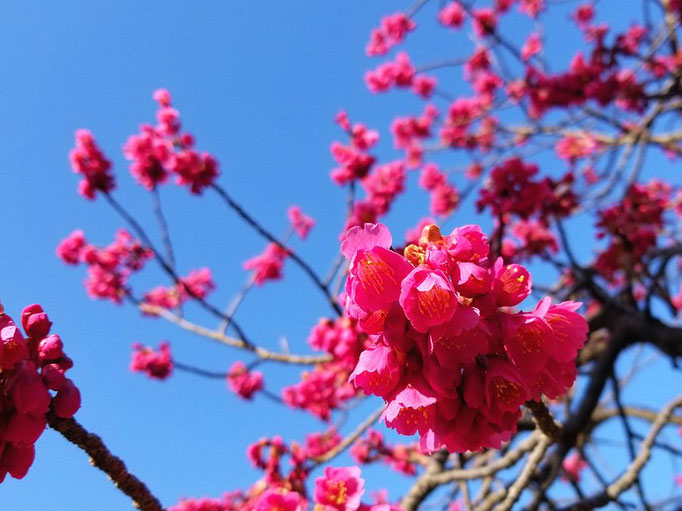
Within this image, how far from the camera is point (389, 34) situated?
7887 millimetres

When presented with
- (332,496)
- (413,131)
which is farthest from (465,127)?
(332,496)

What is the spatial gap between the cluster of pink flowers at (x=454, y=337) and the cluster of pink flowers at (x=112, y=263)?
14.0ft

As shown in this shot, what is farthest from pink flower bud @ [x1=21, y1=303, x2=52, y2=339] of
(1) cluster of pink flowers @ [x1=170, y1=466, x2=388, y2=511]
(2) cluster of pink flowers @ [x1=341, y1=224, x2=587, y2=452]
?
(1) cluster of pink flowers @ [x1=170, y1=466, x2=388, y2=511]

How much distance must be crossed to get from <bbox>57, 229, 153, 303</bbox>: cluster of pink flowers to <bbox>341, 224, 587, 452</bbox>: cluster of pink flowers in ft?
14.0

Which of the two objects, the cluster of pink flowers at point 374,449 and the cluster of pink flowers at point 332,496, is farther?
the cluster of pink flowers at point 374,449

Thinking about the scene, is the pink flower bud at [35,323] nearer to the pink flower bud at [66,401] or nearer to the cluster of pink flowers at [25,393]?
the cluster of pink flowers at [25,393]

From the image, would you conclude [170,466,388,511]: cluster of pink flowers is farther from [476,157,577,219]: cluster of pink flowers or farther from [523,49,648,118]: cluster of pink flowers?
[523,49,648,118]: cluster of pink flowers

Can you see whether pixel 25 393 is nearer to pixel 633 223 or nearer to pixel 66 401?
pixel 66 401

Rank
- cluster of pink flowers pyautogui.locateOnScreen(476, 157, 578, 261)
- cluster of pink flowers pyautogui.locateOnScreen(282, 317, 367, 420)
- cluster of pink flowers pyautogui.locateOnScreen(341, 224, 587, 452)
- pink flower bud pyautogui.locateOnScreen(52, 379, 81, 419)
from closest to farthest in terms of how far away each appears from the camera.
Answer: cluster of pink flowers pyautogui.locateOnScreen(341, 224, 587, 452), pink flower bud pyautogui.locateOnScreen(52, 379, 81, 419), cluster of pink flowers pyautogui.locateOnScreen(476, 157, 578, 261), cluster of pink flowers pyautogui.locateOnScreen(282, 317, 367, 420)

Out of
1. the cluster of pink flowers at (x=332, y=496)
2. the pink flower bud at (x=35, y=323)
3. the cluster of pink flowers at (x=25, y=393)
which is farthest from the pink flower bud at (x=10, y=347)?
the cluster of pink flowers at (x=332, y=496)

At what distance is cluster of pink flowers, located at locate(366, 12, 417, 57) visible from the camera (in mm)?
→ 7707

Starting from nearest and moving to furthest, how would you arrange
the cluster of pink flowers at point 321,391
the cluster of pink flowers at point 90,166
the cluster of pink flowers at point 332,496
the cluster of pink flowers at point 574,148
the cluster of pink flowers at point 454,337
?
the cluster of pink flowers at point 454,337 → the cluster of pink flowers at point 332,496 → the cluster of pink flowers at point 90,166 → the cluster of pink flowers at point 321,391 → the cluster of pink flowers at point 574,148

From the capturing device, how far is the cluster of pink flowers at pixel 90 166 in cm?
364

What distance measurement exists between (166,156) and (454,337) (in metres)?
3.10
